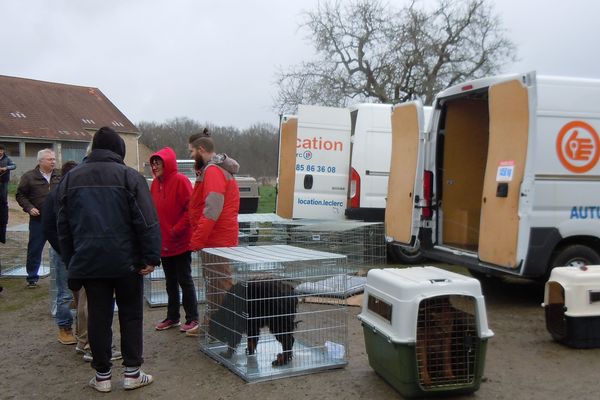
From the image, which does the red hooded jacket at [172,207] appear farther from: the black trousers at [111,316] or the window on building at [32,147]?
the window on building at [32,147]

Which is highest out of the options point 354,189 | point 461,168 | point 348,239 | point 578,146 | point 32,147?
point 32,147

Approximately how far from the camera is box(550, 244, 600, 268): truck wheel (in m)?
5.61

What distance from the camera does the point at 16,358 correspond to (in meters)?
4.73

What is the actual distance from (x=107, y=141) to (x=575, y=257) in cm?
477

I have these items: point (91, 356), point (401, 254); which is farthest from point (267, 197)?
point (91, 356)

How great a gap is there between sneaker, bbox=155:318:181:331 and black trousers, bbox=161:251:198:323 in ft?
0.79

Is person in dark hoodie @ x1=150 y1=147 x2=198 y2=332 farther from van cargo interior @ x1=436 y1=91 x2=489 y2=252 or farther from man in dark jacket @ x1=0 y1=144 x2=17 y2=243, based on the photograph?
man in dark jacket @ x1=0 y1=144 x2=17 y2=243

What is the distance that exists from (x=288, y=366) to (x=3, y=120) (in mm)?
36472

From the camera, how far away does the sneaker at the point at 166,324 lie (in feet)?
17.9

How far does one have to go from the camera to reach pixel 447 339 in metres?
3.68

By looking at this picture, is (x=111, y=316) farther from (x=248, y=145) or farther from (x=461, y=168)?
(x=248, y=145)


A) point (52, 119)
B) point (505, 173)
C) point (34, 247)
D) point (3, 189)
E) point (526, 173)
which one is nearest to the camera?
point (526, 173)

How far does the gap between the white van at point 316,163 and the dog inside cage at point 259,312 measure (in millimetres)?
4556

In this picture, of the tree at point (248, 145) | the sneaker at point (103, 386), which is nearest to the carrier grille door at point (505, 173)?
the sneaker at point (103, 386)
